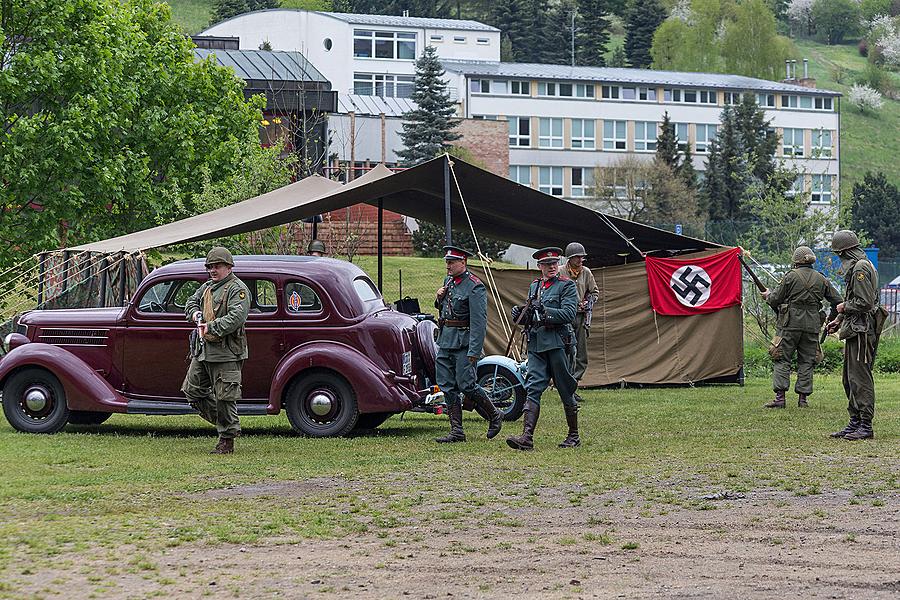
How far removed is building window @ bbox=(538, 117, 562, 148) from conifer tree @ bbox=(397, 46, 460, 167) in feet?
67.3

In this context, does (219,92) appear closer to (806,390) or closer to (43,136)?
(43,136)

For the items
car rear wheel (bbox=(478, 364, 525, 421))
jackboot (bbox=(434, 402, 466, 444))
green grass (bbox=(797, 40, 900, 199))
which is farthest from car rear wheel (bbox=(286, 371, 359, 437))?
green grass (bbox=(797, 40, 900, 199))

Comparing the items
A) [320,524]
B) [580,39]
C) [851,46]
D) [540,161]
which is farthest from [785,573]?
[851,46]

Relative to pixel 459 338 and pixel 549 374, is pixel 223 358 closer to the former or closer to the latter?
pixel 459 338

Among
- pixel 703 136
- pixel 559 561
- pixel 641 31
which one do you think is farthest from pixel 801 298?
pixel 641 31

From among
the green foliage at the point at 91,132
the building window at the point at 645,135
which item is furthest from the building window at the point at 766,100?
the green foliage at the point at 91,132

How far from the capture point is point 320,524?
8.38 meters

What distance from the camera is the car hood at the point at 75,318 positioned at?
13.9m

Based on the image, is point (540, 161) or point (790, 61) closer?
point (540, 161)

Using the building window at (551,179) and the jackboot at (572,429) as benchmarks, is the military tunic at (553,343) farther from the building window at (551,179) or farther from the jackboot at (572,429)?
the building window at (551,179)

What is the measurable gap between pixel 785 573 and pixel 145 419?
10.5 m

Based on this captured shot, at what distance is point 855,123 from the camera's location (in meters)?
124

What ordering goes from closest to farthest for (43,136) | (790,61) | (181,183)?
(43,136) → (181,183) → (790,61)

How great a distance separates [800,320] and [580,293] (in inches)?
A: 111
